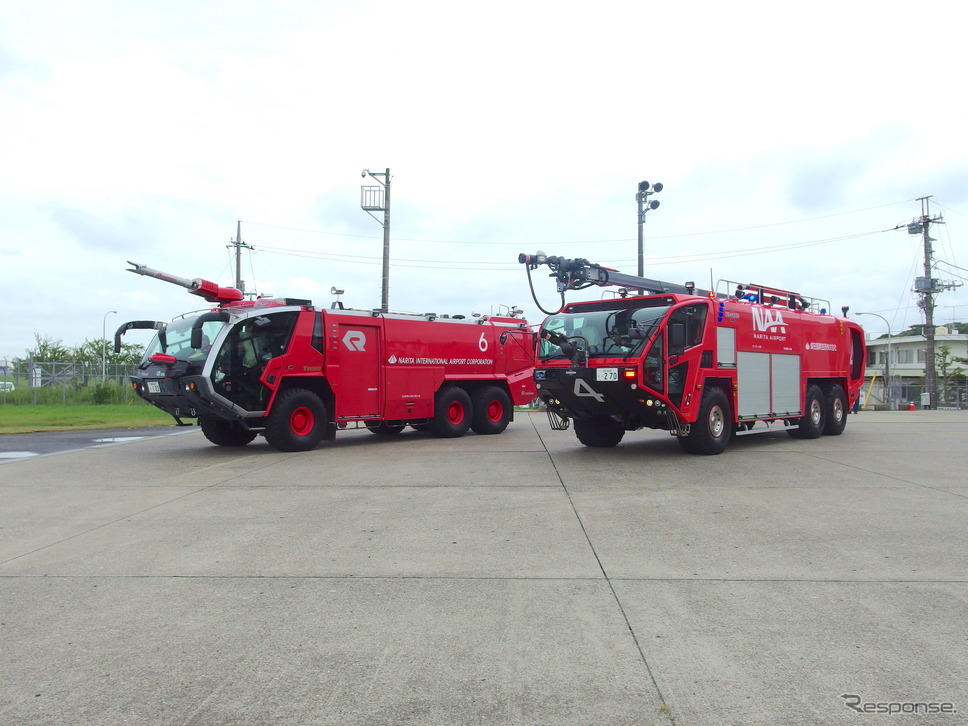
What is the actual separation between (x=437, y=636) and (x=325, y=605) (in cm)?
93

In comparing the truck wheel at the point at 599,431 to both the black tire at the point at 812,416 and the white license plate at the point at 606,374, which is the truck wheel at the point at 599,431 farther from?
the black tire at the point at 812,416

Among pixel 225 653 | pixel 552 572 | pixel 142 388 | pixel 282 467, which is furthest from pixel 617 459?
pixel 225 653

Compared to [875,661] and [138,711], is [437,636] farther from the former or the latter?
[875,661]

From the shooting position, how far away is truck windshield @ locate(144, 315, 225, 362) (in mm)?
12867

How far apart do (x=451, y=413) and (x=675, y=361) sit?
620 cm

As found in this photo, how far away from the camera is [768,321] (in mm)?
14531

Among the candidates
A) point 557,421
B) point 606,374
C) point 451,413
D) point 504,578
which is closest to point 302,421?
point 451,413

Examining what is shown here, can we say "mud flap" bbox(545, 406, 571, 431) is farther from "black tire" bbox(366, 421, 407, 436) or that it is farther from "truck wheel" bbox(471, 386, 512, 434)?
"black tire" bbox(366, 421, 407, 436)

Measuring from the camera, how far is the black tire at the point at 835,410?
16891mm

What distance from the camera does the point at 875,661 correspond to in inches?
154

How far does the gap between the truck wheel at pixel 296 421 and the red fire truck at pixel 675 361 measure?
4.11m

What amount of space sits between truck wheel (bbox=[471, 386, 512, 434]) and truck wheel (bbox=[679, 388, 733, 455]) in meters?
5.55

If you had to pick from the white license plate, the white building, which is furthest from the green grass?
the white building

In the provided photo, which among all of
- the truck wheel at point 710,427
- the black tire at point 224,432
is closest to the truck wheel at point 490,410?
the black tire at point 224,432
